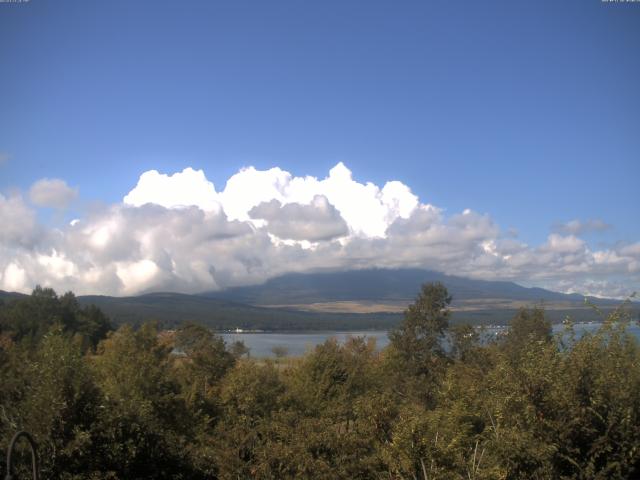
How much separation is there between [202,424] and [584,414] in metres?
17.5

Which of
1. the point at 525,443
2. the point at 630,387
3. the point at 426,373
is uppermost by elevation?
the point at 630,387

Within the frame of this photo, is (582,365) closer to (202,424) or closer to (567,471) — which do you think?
(567,471)

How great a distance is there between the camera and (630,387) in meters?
12.4

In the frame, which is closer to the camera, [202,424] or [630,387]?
[630,387]

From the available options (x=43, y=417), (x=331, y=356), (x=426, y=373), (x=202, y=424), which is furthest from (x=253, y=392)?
(x=426, y=373)

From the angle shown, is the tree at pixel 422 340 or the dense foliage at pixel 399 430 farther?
the tree at pixel 422 340

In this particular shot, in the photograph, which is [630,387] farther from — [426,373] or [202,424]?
[426,373]

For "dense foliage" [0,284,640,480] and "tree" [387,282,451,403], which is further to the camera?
"tree" [387,282,451,403]

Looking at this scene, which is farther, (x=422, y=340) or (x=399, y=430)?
(x=422, y=340)

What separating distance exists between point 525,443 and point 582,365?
2.30 m

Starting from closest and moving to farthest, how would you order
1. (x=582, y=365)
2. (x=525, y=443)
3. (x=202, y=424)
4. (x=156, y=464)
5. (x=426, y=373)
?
(x=525, y=443) < (x=582, y=365) < (x=156, y=464) < (x=202, y=424) < (x=426, y=373)

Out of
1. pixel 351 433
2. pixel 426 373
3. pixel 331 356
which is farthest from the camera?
pixel 426 373

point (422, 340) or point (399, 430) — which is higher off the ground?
point (399, 430)

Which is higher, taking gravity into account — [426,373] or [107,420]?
[107,420]
